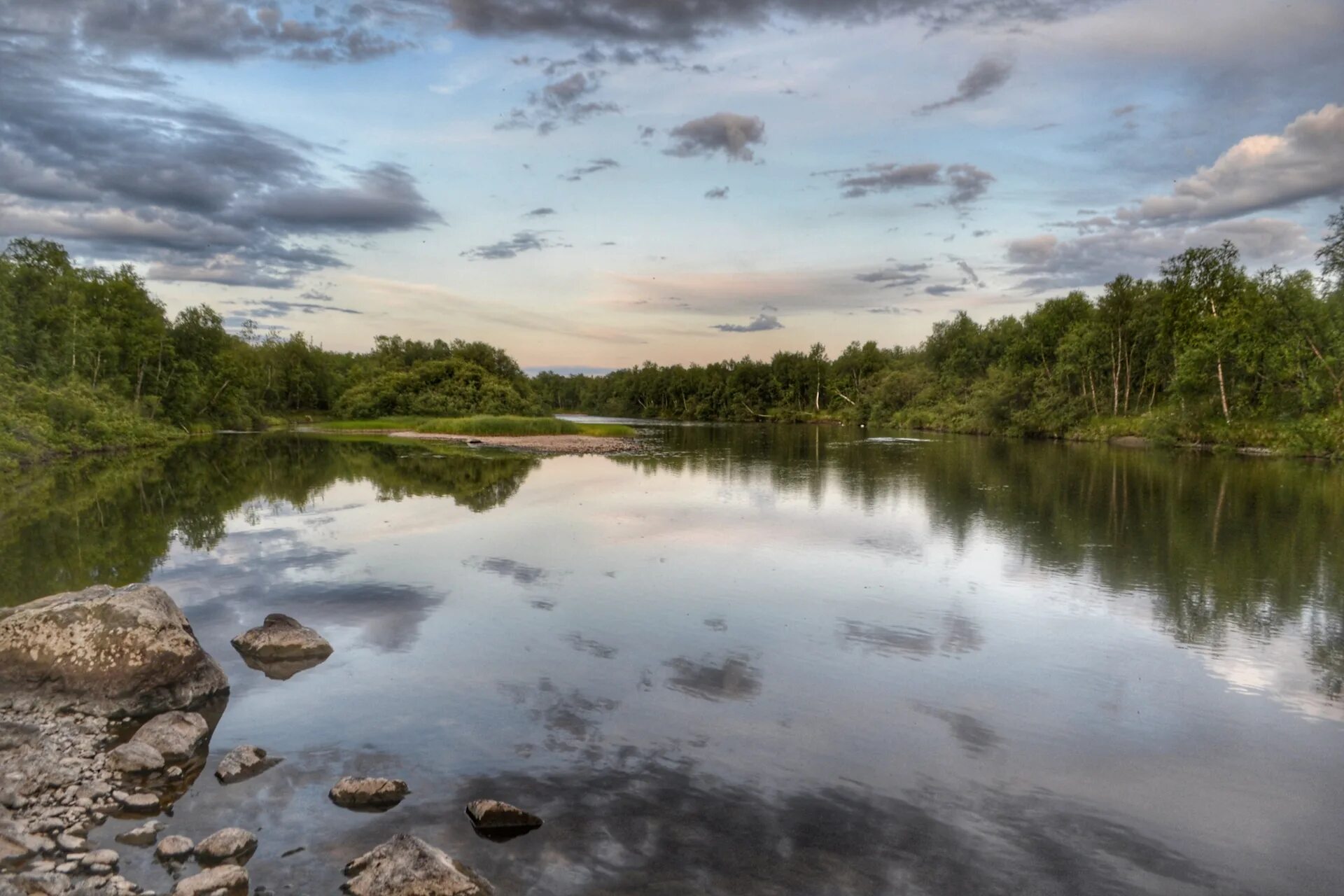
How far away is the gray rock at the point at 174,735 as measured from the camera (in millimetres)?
9148

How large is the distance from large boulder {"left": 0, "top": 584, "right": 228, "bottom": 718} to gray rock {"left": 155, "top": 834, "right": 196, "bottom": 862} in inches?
158

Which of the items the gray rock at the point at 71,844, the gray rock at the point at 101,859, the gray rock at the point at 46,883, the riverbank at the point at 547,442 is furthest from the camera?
the riverbank at the point at 547,442

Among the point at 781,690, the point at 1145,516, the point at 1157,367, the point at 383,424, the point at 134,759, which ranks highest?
the point at 1157,367

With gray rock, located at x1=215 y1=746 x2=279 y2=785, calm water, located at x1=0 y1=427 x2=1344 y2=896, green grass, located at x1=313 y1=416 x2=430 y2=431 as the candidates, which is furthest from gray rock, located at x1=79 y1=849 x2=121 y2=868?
green grass, located at x1=313 y1=416 x2=430 y2=431

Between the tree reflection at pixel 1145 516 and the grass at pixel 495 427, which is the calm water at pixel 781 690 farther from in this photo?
the grass at pixel 495 427

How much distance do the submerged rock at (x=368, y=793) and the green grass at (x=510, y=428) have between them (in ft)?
246

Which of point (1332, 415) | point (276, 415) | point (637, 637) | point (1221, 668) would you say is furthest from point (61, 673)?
point (276, 415)

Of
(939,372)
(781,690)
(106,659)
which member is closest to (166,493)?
(106,659)

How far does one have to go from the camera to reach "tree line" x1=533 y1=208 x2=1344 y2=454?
54188mm

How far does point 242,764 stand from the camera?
8.84 metres

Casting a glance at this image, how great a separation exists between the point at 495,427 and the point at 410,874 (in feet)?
255

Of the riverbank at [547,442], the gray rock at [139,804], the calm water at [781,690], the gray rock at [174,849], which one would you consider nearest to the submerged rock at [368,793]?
the calm water at [781,690]

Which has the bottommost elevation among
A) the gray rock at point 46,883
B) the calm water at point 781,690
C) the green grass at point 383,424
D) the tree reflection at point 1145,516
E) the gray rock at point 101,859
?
the calm water at point 781,690

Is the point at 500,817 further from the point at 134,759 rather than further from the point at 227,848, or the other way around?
the point at 134,759
